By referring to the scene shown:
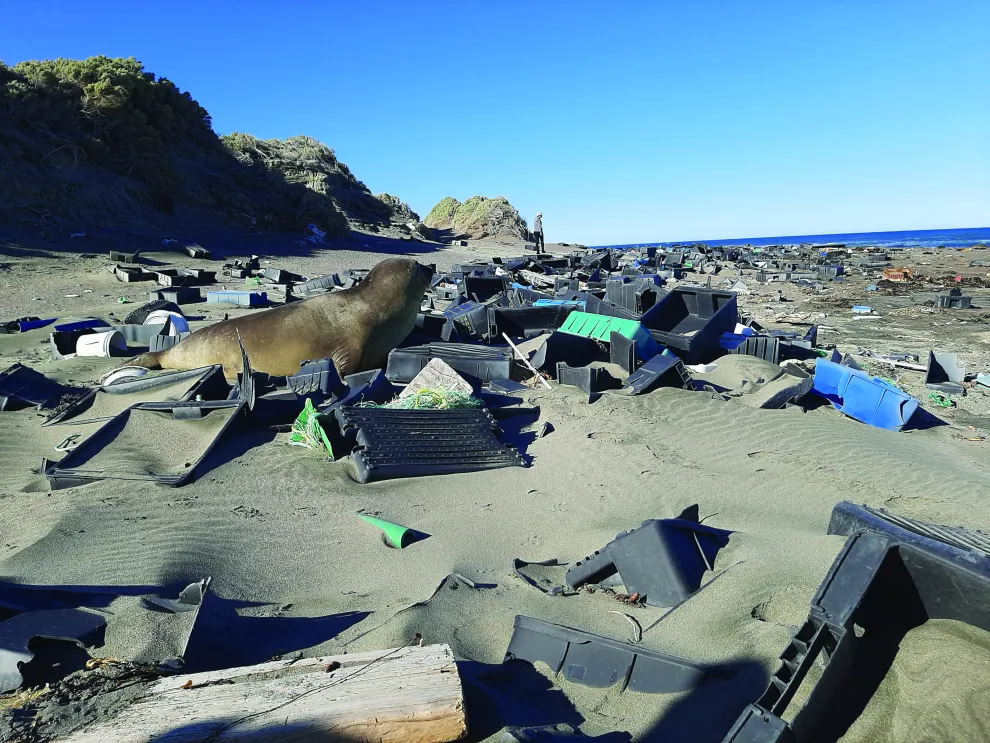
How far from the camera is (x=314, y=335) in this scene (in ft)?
25.6

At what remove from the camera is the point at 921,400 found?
26.4ft

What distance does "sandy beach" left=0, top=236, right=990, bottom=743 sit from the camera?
246 centimetres

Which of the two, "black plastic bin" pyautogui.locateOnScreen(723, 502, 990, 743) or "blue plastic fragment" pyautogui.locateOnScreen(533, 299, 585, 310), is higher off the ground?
"blue plastic fragment" pyautogui.locateOnScreen(533, 299, 585, 310)

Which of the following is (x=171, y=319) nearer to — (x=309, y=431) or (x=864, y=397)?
(x=309, y=431)

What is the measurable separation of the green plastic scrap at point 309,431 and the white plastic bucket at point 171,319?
4090 mm

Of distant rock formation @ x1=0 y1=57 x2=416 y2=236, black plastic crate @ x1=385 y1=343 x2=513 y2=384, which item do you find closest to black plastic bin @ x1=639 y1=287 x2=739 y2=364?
black plastic crate @ x1=385 y1=343 x2=513 y2=384

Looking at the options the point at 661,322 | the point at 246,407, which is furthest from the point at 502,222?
the point at 246,407

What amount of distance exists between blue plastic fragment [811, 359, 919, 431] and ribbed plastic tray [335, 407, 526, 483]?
159 inches

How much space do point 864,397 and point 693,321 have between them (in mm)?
3406

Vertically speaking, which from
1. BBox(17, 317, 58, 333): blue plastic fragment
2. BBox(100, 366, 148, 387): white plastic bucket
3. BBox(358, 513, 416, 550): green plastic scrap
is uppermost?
BBox(17, 317, 58, 333): blue plastic fragment

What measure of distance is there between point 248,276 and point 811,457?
14.3m

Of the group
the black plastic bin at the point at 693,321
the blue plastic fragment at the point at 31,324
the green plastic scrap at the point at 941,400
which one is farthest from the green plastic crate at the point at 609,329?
the blue plastic fragment at the point at 31,324

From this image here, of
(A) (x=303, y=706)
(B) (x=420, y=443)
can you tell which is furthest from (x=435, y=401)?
(A) (x=303, y=706)

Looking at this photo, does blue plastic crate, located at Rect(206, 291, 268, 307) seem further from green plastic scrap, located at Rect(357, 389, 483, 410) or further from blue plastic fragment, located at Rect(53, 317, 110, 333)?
green plastic scrap, located at Rect(357, 389, 483, 410)
